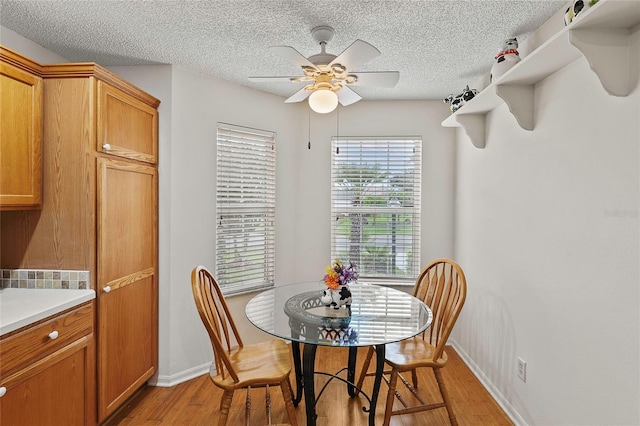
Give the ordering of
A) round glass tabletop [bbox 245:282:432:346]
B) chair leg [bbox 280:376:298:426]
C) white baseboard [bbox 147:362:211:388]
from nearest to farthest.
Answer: round glass tabletop [bbox 245:282:432:346] → chair leg [bbox 280:376:298:426] → white baseboard [bbox 147:362:211:388]

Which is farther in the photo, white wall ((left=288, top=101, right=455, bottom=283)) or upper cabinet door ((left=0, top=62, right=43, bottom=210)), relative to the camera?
white wall ((left=288, top=101, right=455, bottom=283))

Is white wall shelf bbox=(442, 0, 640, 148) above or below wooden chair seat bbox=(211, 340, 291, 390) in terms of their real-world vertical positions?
above

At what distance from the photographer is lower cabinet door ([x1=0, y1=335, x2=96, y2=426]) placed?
151cm

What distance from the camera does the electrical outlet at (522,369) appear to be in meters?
2.19

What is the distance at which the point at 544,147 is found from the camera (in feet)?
6.68

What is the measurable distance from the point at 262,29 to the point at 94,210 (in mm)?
1446

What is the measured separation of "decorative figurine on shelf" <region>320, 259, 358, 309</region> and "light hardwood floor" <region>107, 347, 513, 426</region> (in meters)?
0.79

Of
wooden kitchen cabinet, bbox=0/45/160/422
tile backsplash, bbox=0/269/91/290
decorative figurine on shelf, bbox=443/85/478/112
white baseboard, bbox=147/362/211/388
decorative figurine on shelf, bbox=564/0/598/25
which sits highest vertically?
decorative figurine on shelf, bbox=443/85/478/112

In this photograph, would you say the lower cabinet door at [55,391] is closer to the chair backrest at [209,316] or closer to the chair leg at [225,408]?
the chair backrest at [209,316]

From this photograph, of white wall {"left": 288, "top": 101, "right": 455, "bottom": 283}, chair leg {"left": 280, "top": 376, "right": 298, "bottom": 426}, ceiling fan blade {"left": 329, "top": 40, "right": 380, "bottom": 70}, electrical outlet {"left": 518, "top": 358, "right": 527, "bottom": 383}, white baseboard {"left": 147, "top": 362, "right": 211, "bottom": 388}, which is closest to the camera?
ceiling fan blade {"left": 329, "top": 40, "right": 380, "bottom": 70}

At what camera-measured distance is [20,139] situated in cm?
186

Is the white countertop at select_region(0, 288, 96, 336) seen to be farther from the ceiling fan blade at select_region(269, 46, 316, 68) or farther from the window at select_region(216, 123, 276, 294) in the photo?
the ceiling fan blade at select_region(269, 46, 316, 68)

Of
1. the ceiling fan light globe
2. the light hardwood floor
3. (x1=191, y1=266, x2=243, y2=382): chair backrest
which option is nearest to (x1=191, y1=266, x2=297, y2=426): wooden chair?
(x1=191, y1=266, x2=243, y2=382): chair backrest

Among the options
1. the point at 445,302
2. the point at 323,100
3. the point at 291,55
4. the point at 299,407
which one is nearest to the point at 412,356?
the point at 445,302
